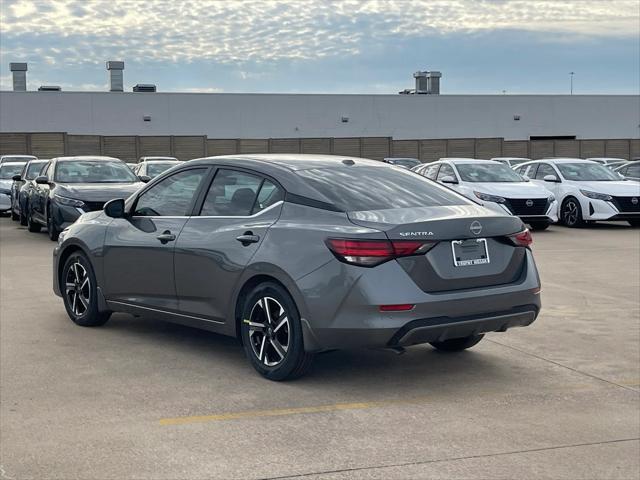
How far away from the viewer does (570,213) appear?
2002 centimetres

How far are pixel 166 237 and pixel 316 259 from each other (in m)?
1.70

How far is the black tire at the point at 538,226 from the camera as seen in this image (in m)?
19.1

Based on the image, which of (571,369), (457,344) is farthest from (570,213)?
(571,369)

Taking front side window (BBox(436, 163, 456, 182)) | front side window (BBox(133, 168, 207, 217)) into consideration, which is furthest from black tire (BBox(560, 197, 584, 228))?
front side window (BBox(133, 168, 207, 217))

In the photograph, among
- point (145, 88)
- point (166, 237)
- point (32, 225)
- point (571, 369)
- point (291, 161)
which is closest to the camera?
point (571, 369)

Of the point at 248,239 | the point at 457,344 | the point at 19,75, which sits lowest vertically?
the point at 457,344

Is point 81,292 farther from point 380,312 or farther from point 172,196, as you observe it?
point 380,312

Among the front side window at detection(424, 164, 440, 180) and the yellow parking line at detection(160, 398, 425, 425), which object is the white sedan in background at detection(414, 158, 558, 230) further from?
the yellow parking line at detection(160, 398, 425, 425)

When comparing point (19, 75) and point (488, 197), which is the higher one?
point (19, 75)

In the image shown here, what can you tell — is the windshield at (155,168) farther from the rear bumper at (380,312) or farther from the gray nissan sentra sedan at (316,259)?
the rear bumper at (380,312)

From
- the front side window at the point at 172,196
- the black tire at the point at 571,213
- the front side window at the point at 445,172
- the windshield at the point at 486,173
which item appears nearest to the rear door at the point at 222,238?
the front side window at the point at 172,196

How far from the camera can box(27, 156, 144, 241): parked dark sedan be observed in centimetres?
1535

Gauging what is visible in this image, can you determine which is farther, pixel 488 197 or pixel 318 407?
pixel 488 197

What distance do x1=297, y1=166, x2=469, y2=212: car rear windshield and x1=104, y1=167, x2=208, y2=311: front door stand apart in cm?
109
